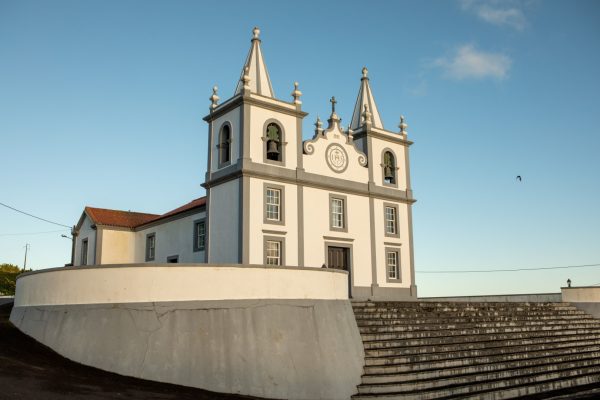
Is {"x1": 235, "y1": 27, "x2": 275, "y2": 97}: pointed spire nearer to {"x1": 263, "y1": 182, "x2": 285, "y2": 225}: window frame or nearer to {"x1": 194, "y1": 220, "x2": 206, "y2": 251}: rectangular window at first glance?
{"x1": 263, "y1": 182, "x2": 285, "y2": 225}: window frame

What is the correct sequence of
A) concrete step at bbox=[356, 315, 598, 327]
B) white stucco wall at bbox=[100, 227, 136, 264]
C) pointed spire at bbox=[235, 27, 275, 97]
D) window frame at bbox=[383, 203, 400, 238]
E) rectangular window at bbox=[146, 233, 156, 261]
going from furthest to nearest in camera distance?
white stucco wall at bbox=[100, 227, 136, 264], rectangular window at bbox=[146, 233, 156, 261], window frame at bbox=[383, 203, 400, 238], pointed spire at bbox=[235, 27, 275, 97], concrete step at bbox=[356, 315, 598, 327]

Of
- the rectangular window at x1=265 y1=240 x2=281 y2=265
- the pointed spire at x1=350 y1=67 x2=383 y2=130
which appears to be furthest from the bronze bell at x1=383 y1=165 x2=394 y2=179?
the rectangular window at x1=265 y1=240 x2=281 y2=265

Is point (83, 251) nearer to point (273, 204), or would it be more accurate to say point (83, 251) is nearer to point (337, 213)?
point (273, 204)

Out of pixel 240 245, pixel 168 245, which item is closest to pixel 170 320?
pixel 240 245

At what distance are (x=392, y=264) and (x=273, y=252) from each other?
6.47 metres

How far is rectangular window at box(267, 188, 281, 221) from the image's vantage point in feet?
67.6

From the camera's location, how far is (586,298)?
22.9 meters

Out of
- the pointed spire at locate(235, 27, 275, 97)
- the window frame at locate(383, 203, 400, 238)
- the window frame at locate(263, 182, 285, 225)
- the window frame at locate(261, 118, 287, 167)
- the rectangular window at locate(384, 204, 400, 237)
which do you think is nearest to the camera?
the window frame at locate(263, 182, 285, 225)

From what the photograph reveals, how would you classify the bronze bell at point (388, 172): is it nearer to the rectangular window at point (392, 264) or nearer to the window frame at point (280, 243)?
the rectangular window at point (392, 264)

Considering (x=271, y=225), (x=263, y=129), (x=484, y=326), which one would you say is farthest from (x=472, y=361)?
(x=263, y=129)

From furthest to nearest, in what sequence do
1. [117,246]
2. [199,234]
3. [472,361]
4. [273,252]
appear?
[117,246] < [199,234] < [273,252] < [472,361]

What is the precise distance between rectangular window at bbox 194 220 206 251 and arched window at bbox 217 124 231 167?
372 cm

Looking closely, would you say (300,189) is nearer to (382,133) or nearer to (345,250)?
(345,250)

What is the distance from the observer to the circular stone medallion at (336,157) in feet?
75.2
